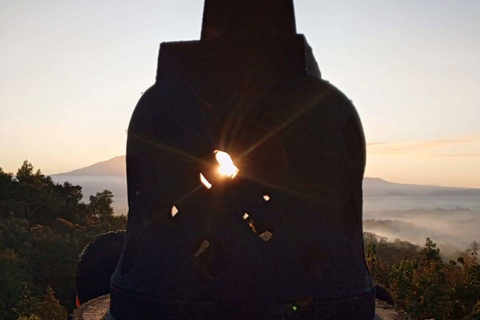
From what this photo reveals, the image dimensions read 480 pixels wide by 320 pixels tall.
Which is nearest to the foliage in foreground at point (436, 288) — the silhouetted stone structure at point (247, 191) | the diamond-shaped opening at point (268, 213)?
the silhouetted stone structure at point (247, 191)

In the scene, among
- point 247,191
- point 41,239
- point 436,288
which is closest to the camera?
point 247,191

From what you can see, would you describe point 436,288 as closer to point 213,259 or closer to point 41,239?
point 213,259

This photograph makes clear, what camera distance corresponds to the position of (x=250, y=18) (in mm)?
5902

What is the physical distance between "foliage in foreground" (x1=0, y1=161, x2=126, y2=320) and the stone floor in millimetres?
18757

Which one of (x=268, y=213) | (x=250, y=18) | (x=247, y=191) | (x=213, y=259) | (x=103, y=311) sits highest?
(x=250, y=18)

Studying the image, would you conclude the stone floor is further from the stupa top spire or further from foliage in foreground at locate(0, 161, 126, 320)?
foliage in foreground at locate(0, 161, 126, 320)

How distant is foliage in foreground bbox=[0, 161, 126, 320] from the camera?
3017 centimetres

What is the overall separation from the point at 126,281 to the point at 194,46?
2633 mm

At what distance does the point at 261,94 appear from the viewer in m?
5.42

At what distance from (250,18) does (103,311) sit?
12.6 ft

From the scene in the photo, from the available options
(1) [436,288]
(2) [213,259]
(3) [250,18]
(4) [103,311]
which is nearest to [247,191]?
(2) [213,259]

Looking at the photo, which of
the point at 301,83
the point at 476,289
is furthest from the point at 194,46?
the point at 476,289

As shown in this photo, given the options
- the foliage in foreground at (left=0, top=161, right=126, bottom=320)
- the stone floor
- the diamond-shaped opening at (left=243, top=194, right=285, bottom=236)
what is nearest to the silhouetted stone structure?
the diamond-shaped opening at (left=243, top=194, right=285, bottom=236)

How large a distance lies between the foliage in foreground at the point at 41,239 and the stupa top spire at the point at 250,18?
21183 mm
